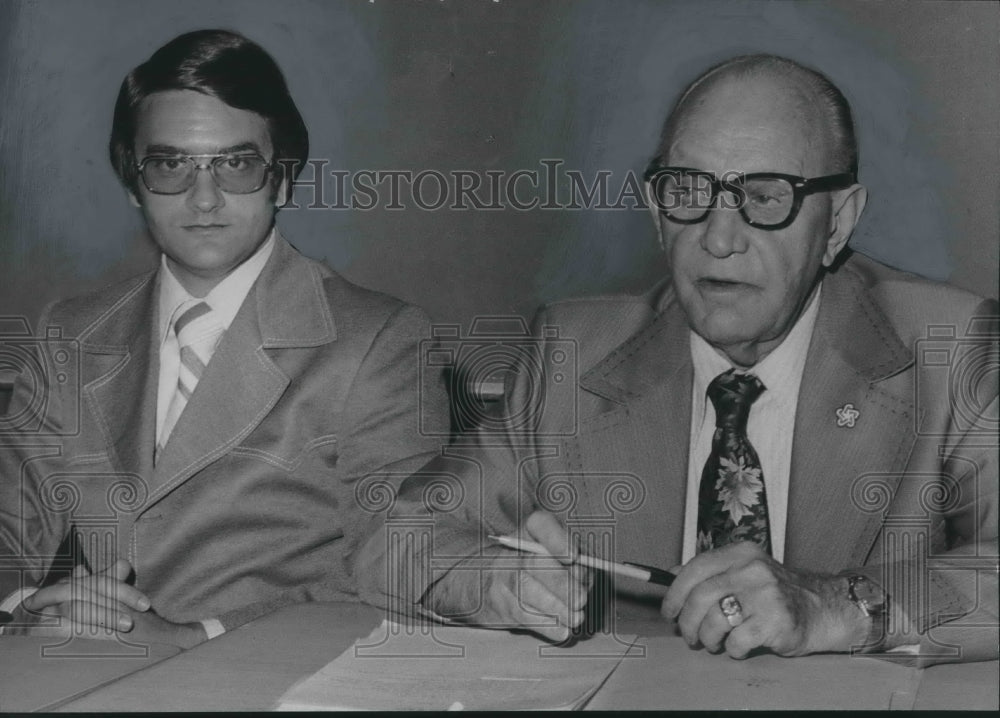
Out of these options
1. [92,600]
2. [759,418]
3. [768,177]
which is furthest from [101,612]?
[768,177]

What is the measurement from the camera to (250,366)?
3121mm

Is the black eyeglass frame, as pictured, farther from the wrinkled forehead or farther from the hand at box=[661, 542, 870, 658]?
the hand at box=[661, 542, 870, 658]

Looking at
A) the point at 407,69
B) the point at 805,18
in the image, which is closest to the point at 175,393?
the point at 407,69

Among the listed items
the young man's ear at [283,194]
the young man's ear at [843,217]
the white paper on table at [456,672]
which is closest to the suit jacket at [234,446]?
the young man's ear at [283,194]

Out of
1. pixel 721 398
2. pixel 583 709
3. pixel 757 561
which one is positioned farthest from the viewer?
pixel 721 398

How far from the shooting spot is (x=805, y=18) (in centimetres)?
309

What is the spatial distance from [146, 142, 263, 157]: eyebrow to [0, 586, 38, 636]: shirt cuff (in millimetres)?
1069

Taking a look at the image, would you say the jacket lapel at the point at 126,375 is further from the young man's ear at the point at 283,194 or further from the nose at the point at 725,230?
the nose at the point at 725,230

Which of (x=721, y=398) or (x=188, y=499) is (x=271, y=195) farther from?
(x=721, y=398)

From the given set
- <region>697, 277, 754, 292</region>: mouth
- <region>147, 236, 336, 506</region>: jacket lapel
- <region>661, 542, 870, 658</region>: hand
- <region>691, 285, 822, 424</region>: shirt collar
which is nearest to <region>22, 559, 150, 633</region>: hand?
<region>147, 236, 336, 506</region>: jacket lapel

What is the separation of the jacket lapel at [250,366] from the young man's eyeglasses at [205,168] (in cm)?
16

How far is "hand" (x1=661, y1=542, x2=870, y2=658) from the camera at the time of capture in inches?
107

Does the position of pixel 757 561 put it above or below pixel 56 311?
below

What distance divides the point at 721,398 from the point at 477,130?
85 cm
